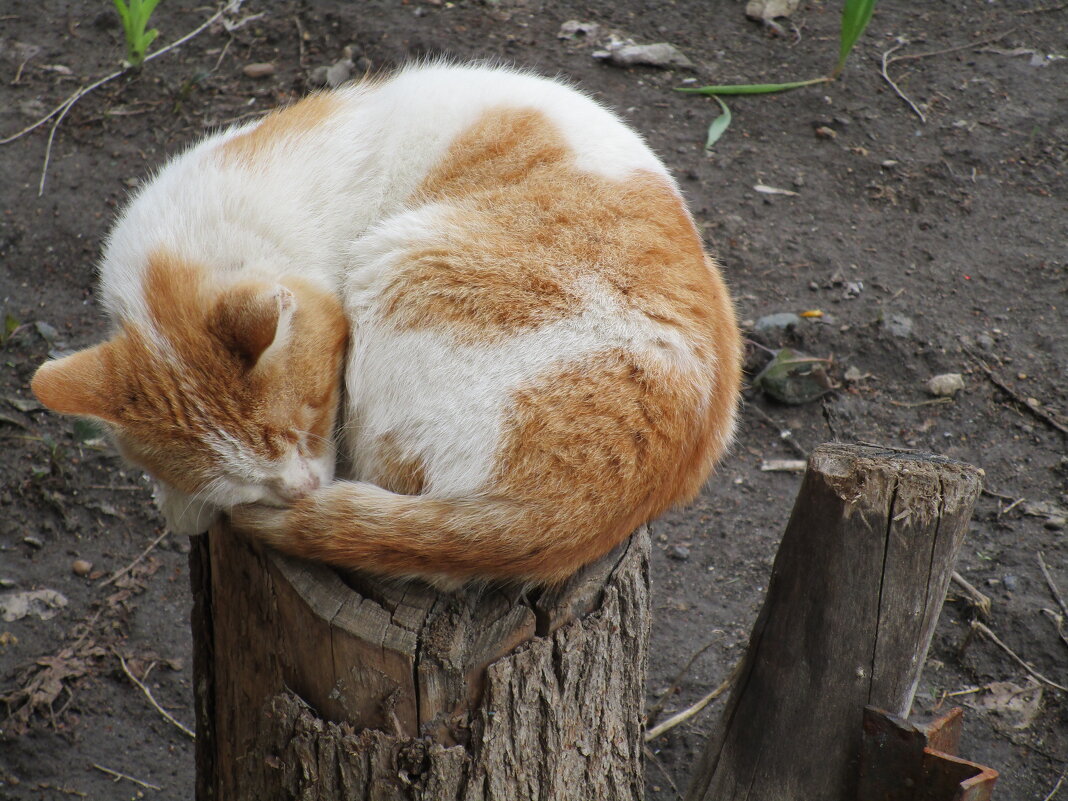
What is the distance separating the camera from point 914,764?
1.97 metres

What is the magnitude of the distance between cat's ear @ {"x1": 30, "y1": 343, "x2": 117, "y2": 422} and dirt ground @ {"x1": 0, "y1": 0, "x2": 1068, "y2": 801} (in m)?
1.52

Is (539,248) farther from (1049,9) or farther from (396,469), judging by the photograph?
(1049,9)

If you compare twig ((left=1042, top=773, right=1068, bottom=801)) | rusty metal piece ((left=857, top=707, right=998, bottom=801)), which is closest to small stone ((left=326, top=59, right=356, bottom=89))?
rusty metal piece ((left=857, top=707, right=998, bottom=801))

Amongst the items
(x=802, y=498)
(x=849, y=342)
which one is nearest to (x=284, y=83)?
(x=849, y=342)

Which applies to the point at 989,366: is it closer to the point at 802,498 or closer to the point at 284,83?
the point at 802,498

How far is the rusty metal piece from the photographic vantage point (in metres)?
1.88

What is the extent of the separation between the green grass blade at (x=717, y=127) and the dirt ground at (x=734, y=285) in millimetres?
75

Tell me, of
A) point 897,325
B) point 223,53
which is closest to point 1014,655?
point 897,325

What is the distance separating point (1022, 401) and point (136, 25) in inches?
184

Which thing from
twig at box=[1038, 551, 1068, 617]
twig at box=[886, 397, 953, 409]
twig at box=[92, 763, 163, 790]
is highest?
twig at box=[886, 397, 953, 409]

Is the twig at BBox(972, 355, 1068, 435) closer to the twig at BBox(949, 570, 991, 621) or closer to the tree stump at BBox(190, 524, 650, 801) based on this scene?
the twig at BBox(949, 570, 991, 621)

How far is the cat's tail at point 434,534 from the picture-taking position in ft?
6.06

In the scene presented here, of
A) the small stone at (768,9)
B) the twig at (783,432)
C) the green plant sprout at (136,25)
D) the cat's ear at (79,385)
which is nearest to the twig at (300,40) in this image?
the green plant sprout at (136,25)

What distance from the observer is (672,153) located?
189 inches
